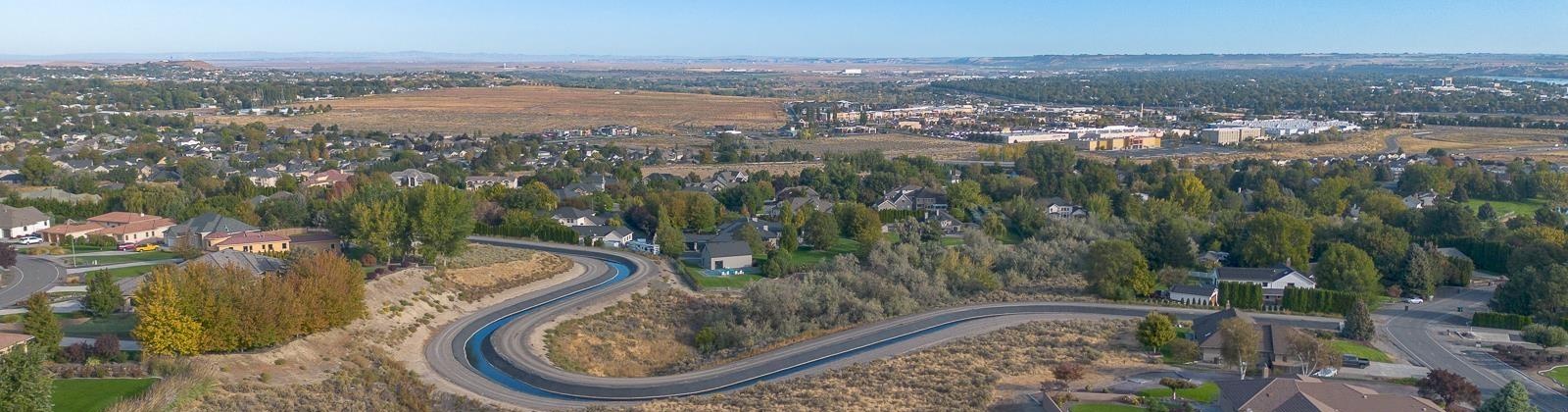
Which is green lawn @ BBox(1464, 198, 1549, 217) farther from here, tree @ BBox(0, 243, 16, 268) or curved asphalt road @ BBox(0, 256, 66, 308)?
tree @ BBox(0, 243, 16, 268)

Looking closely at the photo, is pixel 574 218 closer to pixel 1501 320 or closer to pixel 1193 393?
pixel 1193 393

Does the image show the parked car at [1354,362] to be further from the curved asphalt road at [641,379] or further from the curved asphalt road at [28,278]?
the curved asphalt road at [28,278]

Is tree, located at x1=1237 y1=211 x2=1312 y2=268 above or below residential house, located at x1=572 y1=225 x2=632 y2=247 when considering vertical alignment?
above

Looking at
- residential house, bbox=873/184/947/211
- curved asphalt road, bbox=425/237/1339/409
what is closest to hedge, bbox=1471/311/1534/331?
curved asphalt road, bbox=425/237/1339/409

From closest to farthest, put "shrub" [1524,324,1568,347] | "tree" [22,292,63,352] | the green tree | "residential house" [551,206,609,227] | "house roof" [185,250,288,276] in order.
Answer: "tree" [22,292,63,352]
"shrub" [1524,324,1568,347]
"house roof" [185,250,288,276]
the green tree
"residential house" [551,206,609,227]

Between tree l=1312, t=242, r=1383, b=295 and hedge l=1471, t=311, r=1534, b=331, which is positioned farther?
tree l=1312, t=242, r=1383, b=295

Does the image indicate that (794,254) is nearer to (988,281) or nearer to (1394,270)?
(988,281)

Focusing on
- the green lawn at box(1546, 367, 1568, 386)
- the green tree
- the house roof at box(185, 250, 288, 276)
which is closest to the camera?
the green lawn at box(1546, 367, 1568, 386)
